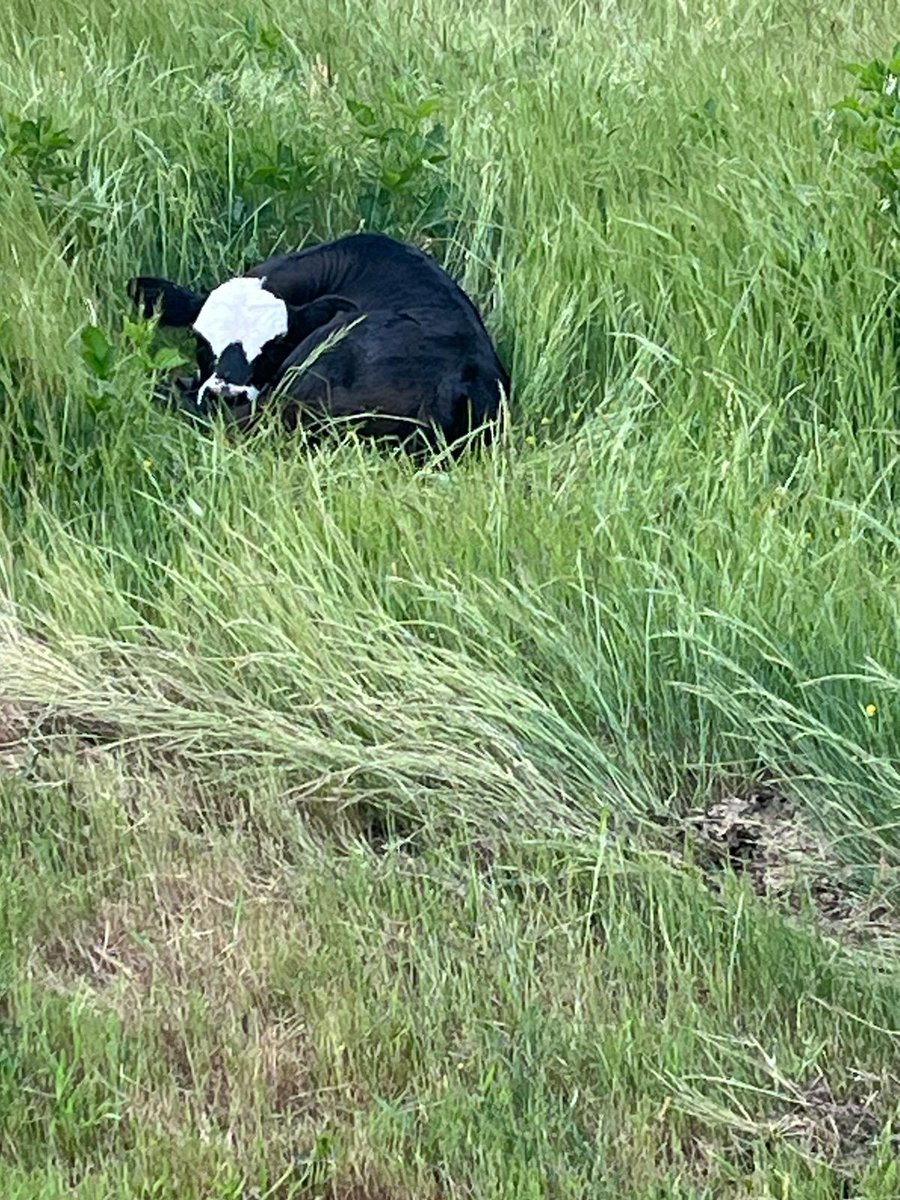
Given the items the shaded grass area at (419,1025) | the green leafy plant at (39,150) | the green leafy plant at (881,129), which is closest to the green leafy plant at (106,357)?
the green leafy plant at (39,150)

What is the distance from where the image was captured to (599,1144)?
2465 mm

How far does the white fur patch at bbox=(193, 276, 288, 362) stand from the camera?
4.75 metres

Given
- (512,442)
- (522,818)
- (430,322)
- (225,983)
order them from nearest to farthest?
(225,983) < (522,818) < (512,442) < (430,322)

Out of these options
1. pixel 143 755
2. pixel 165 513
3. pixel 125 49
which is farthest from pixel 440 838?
pixel 125 49

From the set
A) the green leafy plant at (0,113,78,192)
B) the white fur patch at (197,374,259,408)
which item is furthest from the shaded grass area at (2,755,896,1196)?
the green leafy plant at (0,113,78,192)

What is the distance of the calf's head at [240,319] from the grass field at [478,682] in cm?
15

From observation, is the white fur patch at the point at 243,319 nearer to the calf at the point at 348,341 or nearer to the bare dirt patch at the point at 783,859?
the calf at the point at 348,341

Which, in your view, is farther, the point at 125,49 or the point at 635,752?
the point at 125,49

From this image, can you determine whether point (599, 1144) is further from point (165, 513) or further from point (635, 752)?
point (165, 513)

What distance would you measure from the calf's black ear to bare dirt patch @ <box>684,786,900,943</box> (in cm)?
239

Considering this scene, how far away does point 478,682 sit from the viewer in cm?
329

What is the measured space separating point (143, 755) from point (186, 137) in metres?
2.53

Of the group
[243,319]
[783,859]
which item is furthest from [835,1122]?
[243,319]

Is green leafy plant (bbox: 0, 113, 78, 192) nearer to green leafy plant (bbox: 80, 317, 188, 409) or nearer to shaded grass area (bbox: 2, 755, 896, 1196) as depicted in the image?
green leafy plant (bbox: 80, 317, 188, 409)
